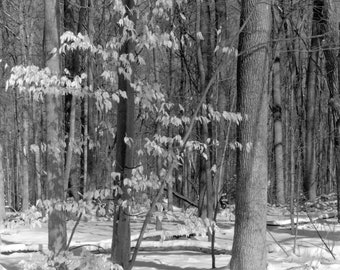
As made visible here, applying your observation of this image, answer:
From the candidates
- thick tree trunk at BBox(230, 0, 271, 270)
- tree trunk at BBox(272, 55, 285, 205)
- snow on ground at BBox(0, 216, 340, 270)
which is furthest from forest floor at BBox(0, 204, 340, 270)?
tree trunk at BBox(272, 55, 285, 205)

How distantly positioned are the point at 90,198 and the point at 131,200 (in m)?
0.34

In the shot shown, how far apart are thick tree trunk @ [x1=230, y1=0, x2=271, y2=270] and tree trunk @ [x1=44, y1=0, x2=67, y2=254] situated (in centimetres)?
225

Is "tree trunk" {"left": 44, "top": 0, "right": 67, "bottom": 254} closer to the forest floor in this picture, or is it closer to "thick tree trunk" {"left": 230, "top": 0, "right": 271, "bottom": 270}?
the forest floor

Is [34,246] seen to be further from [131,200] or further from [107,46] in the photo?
[107,46]

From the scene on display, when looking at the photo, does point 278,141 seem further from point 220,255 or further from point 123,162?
point 123,162

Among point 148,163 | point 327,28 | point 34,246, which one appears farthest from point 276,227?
point 148,163

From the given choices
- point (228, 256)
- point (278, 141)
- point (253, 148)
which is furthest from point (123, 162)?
point (278, 141)

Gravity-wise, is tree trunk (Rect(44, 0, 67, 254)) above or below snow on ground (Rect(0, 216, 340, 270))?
above

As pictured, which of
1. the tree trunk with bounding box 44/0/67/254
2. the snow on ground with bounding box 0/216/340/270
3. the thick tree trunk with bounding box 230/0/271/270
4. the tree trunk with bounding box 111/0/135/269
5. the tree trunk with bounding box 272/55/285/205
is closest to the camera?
the tree trunk with bounding box 111/0/135/269

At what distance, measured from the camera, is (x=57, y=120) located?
5480 mm

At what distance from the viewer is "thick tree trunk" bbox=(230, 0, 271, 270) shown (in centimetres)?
555

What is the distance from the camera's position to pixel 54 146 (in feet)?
13.5

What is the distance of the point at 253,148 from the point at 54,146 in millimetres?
2639

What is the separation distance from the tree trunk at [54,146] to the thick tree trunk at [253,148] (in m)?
2.25
